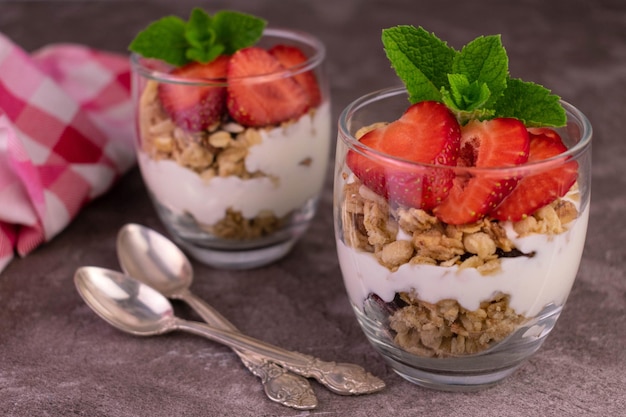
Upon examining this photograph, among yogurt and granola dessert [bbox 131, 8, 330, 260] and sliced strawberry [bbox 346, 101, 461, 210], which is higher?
sliced strawberry [bbox 346, 101, 461, 210]

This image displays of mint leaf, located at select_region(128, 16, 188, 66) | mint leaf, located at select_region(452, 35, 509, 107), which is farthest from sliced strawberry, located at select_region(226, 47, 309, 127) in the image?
mint leaf, located at select_region(452, 35, 509, 107)

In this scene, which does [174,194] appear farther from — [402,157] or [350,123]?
[402,157]

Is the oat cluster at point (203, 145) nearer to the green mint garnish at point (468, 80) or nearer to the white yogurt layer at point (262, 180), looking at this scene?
the white yogurt layer at point (262, 180)

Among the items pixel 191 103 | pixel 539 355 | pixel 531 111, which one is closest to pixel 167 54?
pixel 191 103

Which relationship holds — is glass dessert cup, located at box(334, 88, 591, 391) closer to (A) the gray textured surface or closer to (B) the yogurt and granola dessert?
(A) the gray textured surface

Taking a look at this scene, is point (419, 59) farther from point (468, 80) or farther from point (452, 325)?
point (452, 325)

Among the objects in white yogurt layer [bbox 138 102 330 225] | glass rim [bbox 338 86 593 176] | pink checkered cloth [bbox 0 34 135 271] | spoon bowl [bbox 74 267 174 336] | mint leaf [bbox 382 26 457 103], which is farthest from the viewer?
pink checkered cloth [bbox 0 34 135 271]

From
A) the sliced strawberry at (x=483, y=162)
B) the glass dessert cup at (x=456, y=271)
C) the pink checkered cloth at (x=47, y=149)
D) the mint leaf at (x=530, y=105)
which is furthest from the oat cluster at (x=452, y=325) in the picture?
the pink checkered cloth at (x=47, y=149)
